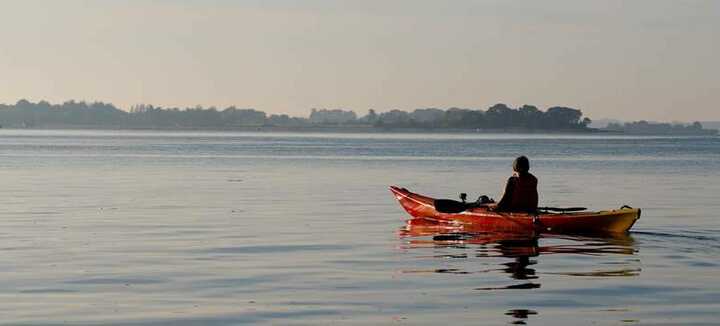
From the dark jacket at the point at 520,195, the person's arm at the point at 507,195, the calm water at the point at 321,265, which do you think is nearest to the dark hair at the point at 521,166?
the dark jacket at the point at 520,195

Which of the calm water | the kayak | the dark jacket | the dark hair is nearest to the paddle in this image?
the kayak

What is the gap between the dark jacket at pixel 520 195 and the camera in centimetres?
2605

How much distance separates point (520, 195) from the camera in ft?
86.2

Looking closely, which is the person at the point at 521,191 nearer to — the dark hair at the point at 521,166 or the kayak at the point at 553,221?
the dark hair at the point at 521,166

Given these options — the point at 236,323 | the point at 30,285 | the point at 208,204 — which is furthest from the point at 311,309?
the point at 208,204

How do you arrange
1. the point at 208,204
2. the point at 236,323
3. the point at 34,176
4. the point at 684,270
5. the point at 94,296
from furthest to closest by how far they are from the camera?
1. the point at 34,176
2. the point at 208,204
3. the point at 684,270
4. the point at 94,296
5. the point at 236,323

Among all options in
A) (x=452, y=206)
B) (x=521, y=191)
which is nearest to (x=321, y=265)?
(x=521, y=191)

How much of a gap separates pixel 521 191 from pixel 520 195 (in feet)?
0.34

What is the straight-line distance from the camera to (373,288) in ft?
57.2

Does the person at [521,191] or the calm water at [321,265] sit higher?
the person at [521,191]

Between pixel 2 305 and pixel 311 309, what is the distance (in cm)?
366

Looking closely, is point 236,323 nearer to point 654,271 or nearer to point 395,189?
point 654,271

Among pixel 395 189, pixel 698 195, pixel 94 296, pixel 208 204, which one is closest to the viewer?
pixel 94 296

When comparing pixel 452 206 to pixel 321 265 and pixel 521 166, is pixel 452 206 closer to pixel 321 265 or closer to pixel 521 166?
pixel 521 166
